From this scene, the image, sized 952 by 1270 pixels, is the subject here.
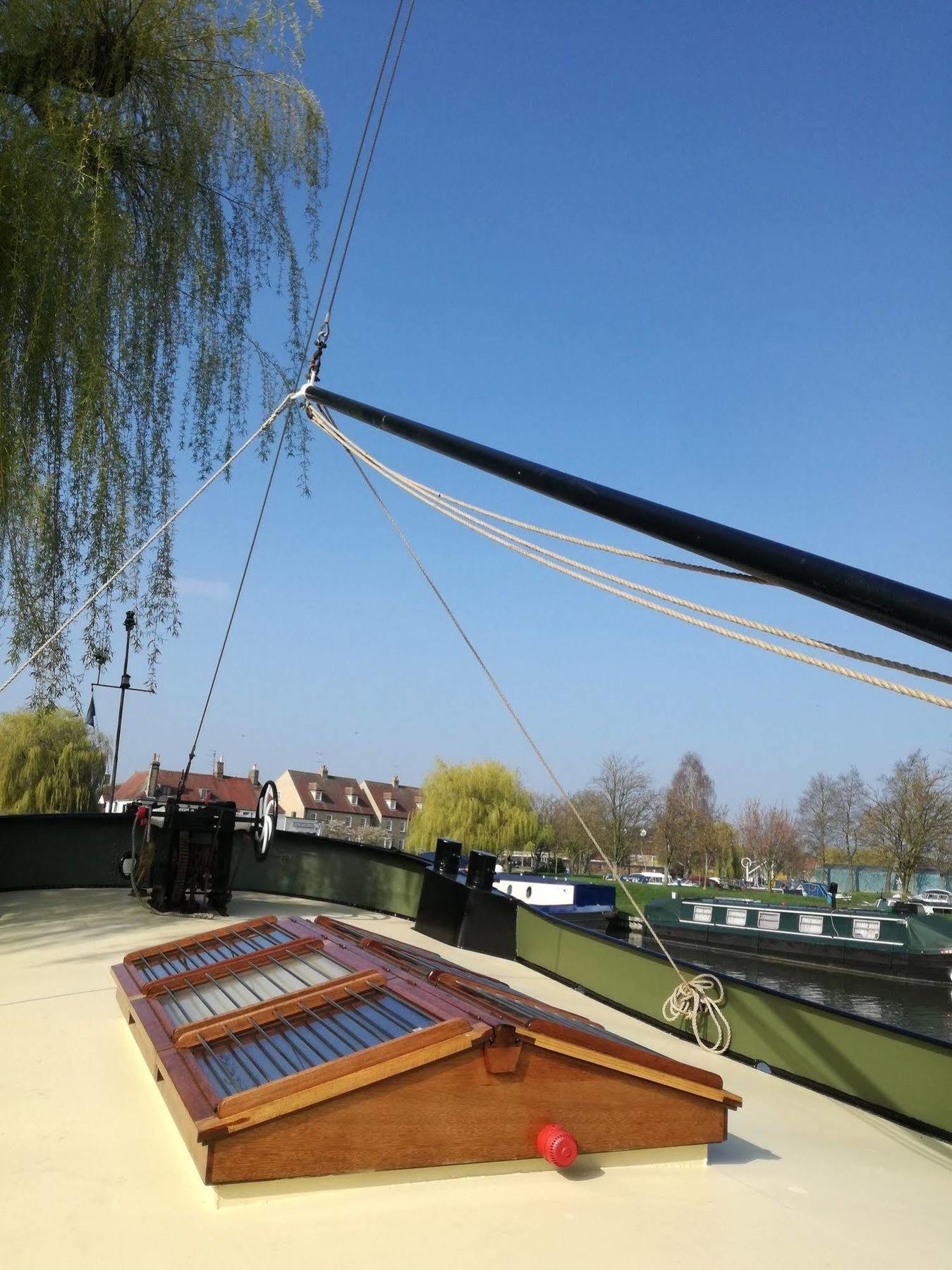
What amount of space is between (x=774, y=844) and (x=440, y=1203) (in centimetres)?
6042

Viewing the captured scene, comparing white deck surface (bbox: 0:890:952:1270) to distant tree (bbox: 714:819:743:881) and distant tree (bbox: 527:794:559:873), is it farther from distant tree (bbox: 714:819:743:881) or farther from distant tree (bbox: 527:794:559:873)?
distant tree (bbox: 714:819:743:881)

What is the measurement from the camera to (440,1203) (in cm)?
255

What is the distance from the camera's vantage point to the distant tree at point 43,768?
3178 centimetres

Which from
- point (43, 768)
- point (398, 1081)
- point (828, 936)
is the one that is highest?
point (43, 768)

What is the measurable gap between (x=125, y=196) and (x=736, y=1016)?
22.9ft

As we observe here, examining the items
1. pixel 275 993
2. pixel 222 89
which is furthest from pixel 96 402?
pixel 275 993

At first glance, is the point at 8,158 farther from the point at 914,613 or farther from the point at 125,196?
the point at 914,613

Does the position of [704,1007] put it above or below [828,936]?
above

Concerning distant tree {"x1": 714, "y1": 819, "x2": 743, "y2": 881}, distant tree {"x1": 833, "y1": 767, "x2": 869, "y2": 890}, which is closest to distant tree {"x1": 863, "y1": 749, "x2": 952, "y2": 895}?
distant tree {"x1": 833, "y1": 767, "x2": 869, "y2": 890}

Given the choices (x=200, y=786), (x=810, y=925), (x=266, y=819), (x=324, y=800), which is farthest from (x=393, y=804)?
(x=266, y=819)

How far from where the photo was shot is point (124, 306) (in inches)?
275

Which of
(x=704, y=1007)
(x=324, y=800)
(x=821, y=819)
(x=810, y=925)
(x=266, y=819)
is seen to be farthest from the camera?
(x=324, y=800)

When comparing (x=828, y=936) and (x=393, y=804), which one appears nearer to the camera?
(x=828, y=936)

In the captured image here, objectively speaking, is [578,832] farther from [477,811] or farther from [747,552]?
[747,552]
